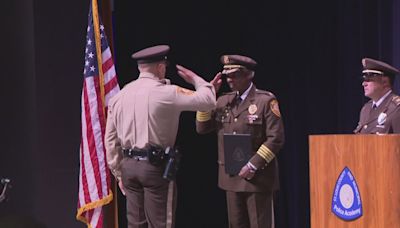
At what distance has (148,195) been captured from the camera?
13.2 feet

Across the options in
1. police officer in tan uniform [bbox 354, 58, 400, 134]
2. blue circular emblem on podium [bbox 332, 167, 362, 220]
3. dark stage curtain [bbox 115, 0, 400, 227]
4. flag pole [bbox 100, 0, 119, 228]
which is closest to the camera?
blue circular emblem on podium [bbox 332, 167, 362, 220]

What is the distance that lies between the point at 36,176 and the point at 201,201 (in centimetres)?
148

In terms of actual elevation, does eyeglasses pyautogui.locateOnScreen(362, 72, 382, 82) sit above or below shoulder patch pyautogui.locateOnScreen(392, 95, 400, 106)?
above

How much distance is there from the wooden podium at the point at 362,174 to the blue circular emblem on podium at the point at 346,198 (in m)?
0.02

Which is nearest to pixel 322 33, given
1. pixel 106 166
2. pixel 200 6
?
pixel 200 6

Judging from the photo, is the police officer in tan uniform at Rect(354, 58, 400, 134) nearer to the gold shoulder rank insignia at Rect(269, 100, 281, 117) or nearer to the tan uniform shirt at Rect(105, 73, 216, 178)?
the gold shoulder rank insignia at Rect(269, 100, 281, 117)

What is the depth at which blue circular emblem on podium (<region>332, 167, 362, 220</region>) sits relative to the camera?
9.91 feet

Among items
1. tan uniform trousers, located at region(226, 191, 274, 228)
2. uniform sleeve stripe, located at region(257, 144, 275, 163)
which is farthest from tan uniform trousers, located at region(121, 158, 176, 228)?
uniform sleeve stripe, located at region(257, 144, 275, 163)

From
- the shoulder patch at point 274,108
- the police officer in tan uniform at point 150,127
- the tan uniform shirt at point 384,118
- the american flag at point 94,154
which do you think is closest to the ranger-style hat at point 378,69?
the tan uniform shirt at point 384,118

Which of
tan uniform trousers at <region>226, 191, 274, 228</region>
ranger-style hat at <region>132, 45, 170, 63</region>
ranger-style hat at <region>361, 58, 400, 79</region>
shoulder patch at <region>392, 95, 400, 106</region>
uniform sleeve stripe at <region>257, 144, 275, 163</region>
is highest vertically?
ranger-style hat at <region>132, 45, 170, 63</region>

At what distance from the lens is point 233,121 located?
441 centimetres

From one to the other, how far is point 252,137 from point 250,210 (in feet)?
1.53

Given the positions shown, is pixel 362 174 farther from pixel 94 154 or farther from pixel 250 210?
pixel 94 154

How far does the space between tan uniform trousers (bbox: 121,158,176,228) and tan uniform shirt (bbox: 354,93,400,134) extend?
4.10ft
